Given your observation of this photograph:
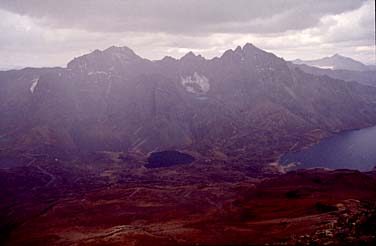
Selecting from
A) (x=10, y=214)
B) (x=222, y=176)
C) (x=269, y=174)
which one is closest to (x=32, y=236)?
(x=10, y=214)

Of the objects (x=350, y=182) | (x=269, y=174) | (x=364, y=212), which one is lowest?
(x=269, y=174)

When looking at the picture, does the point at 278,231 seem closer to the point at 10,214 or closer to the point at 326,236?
the point at 326,236

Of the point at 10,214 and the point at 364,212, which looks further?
the point at 10,214

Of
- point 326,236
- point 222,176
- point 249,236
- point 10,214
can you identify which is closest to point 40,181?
point 10,214

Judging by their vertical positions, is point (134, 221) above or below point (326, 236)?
below

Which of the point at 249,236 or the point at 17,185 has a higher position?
the point at 249,236

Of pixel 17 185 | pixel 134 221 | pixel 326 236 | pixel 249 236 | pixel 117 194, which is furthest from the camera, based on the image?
pixel 17 185

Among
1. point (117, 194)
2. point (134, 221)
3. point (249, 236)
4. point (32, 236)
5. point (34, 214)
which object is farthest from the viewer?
point (117, 194)

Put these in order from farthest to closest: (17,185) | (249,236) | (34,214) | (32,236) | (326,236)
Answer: (17,185) → (34,214) → (32,236) → (249,236) → (326,236)

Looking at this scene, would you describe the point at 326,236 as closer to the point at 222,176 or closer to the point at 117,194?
the point at 117,194
